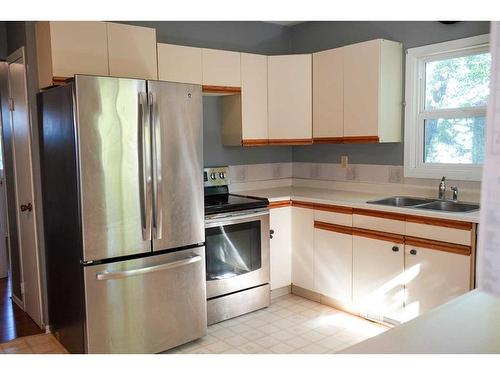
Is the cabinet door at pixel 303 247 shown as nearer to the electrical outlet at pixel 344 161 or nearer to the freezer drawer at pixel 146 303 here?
the electrical outlet at pixel 344 161

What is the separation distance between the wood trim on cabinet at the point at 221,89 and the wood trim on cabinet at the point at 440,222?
5.69ft

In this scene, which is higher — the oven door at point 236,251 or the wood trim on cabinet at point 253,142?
the wood trim on cabinet at point 253,142

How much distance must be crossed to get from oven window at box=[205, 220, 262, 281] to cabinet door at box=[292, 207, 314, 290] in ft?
1.34

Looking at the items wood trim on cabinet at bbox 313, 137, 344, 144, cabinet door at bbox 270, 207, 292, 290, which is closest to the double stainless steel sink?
wood trim on cabinet at bbox 313, 137, 344, 144

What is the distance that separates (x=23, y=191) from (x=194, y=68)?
1622mm

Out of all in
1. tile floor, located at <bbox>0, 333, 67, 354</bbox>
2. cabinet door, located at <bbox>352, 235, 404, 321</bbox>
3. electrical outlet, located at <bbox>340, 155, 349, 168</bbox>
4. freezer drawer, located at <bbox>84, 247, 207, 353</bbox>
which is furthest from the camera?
electrical outlet, located at <bbox>340, 155, 349, 168</bbox>

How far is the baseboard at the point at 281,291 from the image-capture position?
12.7ft

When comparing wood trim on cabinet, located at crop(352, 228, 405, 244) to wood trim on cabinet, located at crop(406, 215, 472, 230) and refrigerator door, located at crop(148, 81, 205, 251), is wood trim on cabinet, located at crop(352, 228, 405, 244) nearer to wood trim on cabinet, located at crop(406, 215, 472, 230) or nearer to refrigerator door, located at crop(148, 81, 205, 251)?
wood trim on cabinet, located at crop(406, 215, 472, 230)

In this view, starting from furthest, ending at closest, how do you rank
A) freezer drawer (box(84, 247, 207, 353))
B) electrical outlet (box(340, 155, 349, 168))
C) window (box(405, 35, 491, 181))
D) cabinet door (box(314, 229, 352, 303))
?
electrical outlet (box(340, 155, 349, 168)), cabinet door (box(314, 229, 352, 303)), window (box(405, 35, 491, 181)), freezer drawer (box(84, 247, 207, 353))

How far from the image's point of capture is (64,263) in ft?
→ 9.35

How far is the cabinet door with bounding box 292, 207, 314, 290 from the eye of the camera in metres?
3.72

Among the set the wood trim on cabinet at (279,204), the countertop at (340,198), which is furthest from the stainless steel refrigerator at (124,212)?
the countertop at (340,198)

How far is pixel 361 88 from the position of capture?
3592mm
